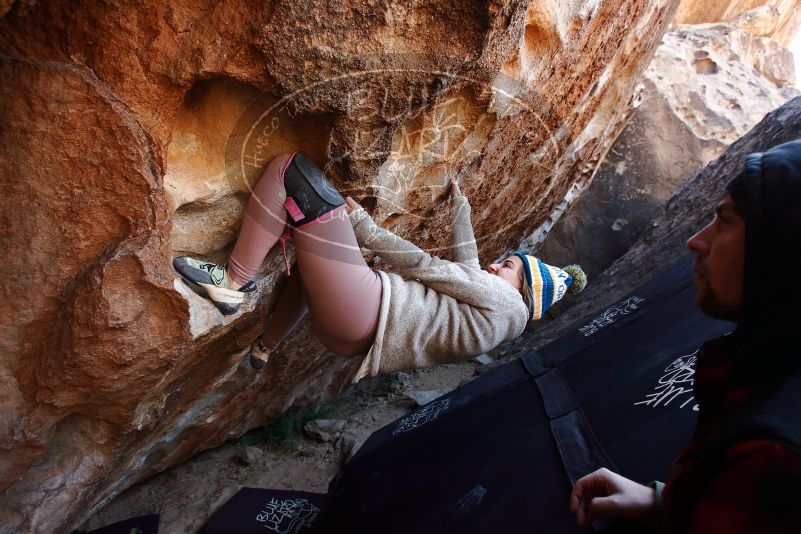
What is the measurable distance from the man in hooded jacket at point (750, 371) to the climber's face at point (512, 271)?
0.87 meters

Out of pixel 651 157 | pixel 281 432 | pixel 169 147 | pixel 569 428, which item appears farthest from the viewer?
pixel 651 157

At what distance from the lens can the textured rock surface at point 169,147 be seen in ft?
4.20

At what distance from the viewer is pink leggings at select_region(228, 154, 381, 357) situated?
170 cm

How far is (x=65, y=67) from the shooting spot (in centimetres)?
123

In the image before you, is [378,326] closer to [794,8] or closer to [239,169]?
[239,169]

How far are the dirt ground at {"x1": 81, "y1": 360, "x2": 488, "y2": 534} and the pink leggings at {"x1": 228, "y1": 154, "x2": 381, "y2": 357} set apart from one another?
5.68 feet

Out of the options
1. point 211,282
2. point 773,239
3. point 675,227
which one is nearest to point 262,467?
point 211,282

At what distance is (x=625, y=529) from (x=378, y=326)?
93cm

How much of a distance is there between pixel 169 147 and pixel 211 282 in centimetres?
46

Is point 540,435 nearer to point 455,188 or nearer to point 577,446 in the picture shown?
point 577,446

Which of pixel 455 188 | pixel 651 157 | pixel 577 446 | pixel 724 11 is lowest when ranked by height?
pixel 577 446

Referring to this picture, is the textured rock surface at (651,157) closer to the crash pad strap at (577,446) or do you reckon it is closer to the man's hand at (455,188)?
the man's hand at (455,188)

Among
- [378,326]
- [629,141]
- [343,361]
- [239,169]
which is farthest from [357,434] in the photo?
[629,141]

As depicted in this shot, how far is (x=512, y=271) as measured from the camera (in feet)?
6.46
